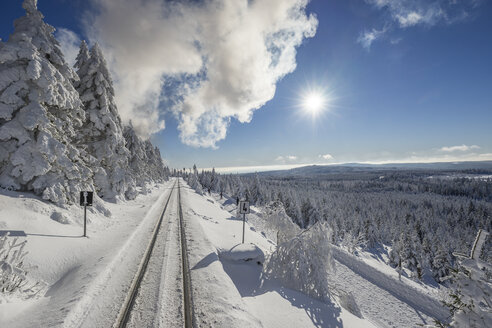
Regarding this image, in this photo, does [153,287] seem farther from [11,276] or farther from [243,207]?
[243,207]

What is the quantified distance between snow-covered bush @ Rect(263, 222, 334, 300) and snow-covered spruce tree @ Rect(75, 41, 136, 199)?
61.3 ft

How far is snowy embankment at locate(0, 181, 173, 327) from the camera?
17.1ft

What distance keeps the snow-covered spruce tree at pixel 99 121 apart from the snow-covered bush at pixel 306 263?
18685mm

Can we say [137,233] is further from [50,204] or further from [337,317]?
[337,317]

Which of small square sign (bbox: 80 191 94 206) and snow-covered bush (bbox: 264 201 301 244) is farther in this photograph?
snow-covered bush (bbox: 264 201 301 244)

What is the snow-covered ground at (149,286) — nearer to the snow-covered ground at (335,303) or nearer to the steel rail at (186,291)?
the snow-covered ground at (335,303)

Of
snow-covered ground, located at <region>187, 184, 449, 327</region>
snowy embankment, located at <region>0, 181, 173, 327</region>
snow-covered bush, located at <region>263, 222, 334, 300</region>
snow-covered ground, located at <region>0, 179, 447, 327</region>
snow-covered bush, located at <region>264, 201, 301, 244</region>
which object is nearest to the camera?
snowy embankment, located at <region>0, 181, 173, 327</region>

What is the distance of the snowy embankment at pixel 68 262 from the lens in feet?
17.1

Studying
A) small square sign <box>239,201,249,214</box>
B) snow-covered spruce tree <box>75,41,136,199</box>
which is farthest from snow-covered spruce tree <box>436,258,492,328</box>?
snow-covered spruce tree <box>75,41,136,199</box>

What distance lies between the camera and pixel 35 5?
43.9 feet

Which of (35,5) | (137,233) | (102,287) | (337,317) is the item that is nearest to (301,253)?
(337,317)

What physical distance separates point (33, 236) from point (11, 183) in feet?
14.6

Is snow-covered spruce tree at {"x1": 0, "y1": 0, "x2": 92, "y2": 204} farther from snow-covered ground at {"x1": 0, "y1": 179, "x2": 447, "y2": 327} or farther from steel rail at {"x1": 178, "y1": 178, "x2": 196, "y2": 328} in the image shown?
steel rail at {"x1": 178, "y1": 178, "x2": 196, "y2": 328}

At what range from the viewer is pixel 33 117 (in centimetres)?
1117
